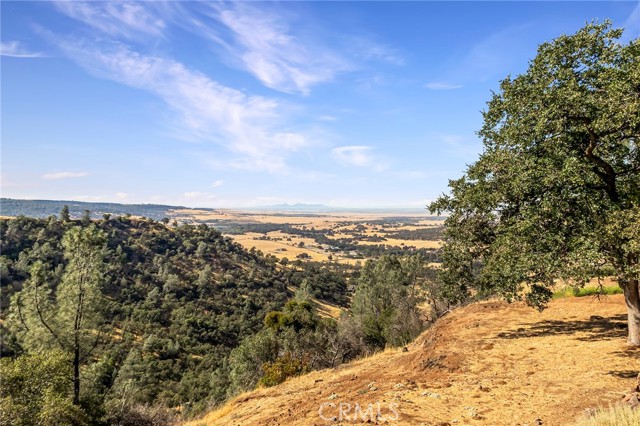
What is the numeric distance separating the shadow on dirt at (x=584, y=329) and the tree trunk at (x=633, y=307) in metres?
1.70

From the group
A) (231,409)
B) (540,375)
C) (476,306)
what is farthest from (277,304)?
(540,375)

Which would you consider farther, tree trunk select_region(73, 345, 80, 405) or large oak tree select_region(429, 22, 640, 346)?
tree trunk select_region(73, 345, 80, 405)

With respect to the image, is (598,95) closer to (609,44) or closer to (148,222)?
(609,44)

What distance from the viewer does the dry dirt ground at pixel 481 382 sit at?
392 inches

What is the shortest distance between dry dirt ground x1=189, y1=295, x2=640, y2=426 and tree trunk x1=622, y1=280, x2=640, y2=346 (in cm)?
55

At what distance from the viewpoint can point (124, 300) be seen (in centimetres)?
6353

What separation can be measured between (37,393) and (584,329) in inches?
1015

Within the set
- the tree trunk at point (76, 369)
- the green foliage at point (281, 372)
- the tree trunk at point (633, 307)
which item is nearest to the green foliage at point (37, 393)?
the tree trunk at point (76, 369)

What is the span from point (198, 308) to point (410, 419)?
217 feet

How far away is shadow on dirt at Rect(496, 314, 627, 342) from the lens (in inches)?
647

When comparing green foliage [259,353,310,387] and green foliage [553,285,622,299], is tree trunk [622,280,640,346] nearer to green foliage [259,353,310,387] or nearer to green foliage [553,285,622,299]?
green foliage [553,285,622,299]

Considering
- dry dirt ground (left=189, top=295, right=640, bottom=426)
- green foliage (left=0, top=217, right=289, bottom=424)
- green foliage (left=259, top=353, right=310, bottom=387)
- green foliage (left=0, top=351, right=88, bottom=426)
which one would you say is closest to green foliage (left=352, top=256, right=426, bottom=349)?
green foliage (left=259, top=353, right=310, bottom=387)

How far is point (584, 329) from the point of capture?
704 inches

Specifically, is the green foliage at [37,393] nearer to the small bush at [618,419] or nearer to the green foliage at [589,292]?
the small bush at [618,419]
